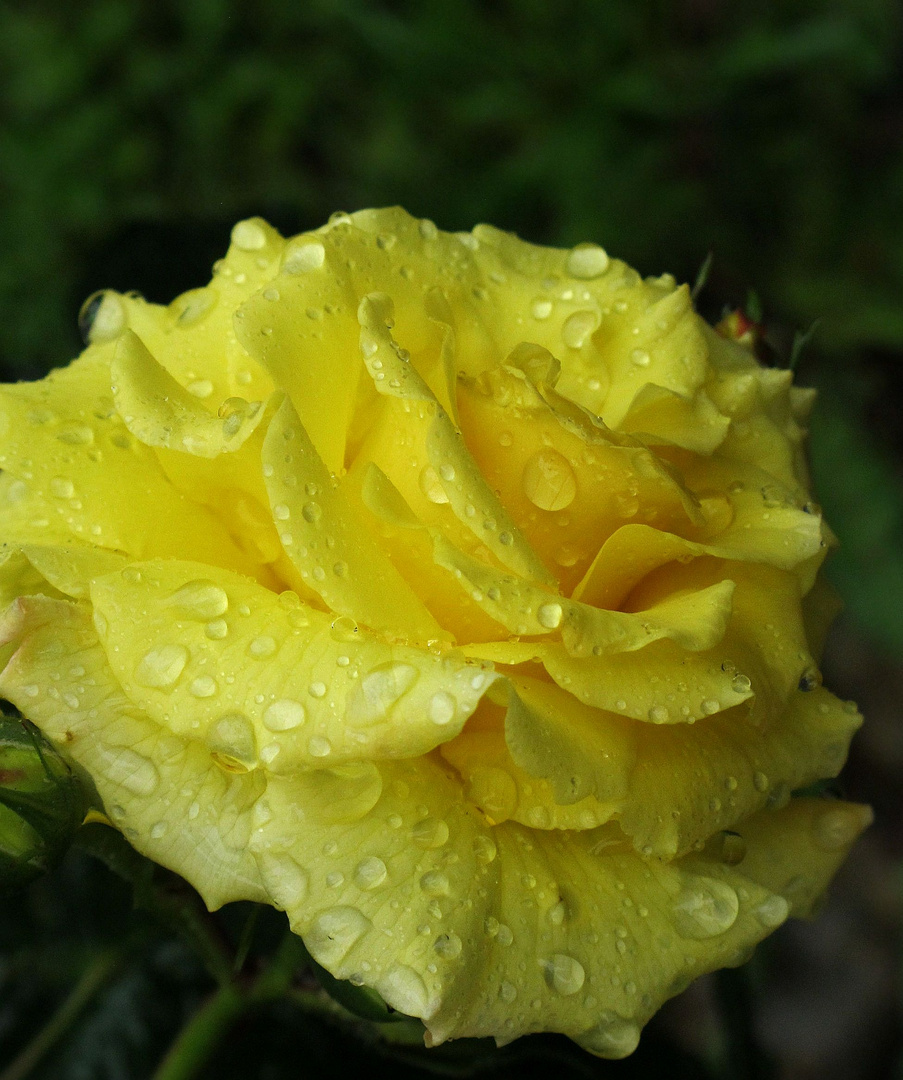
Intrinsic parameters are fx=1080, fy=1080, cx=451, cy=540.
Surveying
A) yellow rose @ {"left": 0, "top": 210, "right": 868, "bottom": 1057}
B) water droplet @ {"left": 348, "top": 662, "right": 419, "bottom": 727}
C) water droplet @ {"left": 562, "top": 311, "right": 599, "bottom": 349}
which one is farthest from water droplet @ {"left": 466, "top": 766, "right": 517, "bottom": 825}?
water droplet @ {"left": 562, "top": 311, "right": 599, "bottom": 349}

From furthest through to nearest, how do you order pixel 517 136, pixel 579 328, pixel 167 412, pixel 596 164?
pixel 517 136 → pixel 596 164 → pixel 579 328 → pixel 167 412

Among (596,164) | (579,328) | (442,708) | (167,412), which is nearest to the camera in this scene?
(442,708)

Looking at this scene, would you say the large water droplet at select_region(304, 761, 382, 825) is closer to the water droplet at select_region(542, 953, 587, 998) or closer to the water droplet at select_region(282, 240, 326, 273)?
the water droplet at select_region(542, 953, 587, 998)

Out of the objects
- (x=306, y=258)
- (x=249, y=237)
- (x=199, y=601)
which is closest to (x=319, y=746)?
(x=199, y=601)

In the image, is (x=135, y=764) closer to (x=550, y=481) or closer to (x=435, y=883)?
(x=435, y=883)

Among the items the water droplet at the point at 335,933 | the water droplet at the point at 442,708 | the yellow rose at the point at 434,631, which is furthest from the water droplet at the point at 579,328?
the water droplet at the point at 335,933

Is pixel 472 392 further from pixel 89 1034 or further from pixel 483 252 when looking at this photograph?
pixel 89 1034

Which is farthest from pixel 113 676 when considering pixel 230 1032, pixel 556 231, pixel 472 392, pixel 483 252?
pixel 556 231
